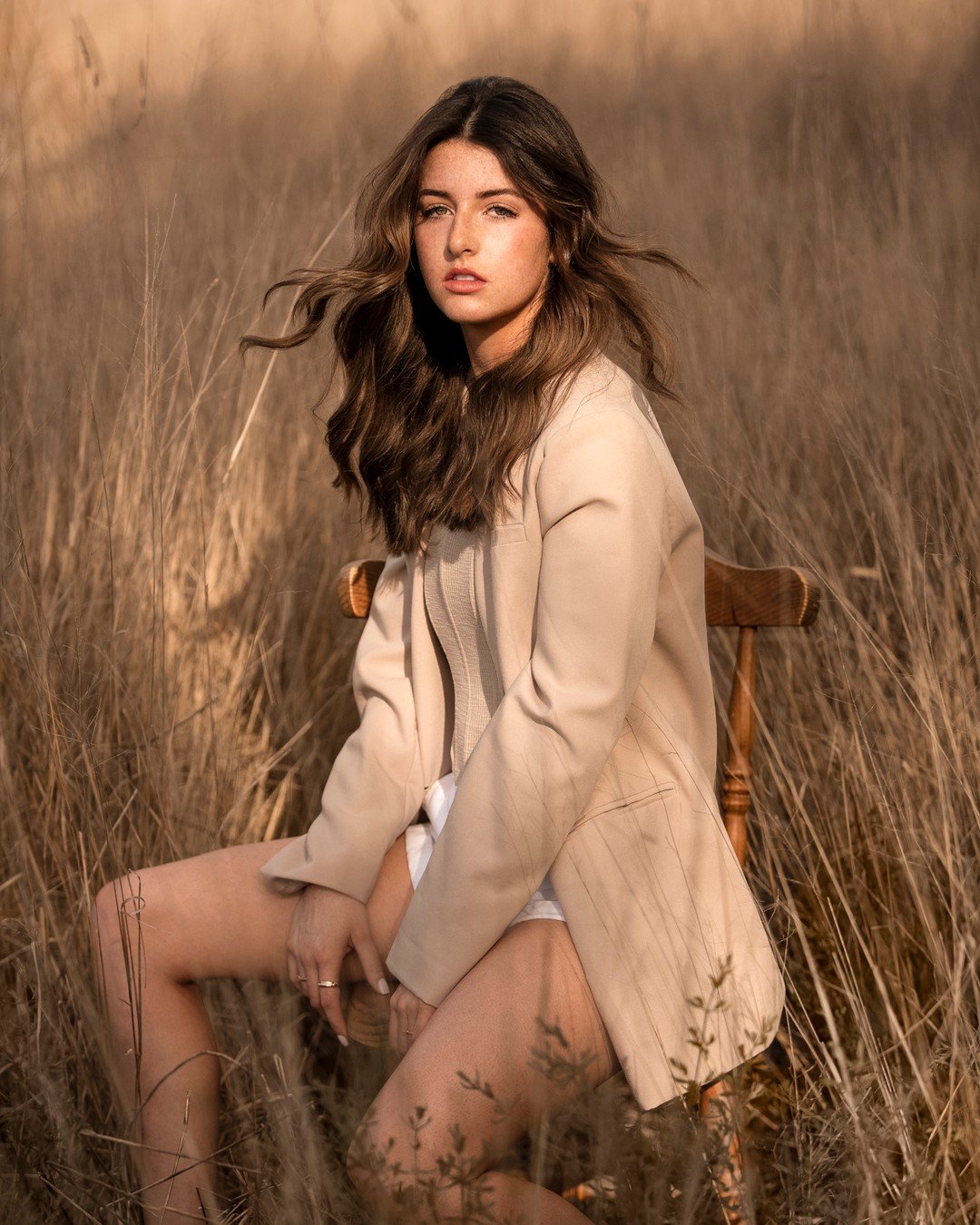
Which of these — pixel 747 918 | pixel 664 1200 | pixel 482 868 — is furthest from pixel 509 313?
pixel 664 1200

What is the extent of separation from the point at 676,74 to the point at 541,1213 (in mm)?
3267

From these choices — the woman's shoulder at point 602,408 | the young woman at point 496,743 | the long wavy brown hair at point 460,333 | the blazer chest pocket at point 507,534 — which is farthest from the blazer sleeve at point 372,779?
the woman's shoulder at point 602,408

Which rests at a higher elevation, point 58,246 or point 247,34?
point 247,34

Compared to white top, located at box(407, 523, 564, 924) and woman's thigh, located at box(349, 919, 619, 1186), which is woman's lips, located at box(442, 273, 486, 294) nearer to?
white top, located at box(407, 523, 564, 924)

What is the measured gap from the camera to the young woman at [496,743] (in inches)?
54.4

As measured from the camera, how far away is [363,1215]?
4.17 feet

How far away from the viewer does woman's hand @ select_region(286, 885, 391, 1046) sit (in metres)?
1.53

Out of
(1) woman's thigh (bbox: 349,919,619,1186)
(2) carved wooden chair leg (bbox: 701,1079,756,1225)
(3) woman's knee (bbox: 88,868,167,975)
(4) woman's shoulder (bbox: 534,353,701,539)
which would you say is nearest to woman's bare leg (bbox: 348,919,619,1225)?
(1) woman's thigh (bbox: 349,919,619,1186)

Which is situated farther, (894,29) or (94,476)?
(894,29)

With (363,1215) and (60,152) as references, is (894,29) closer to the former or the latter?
(60,152)

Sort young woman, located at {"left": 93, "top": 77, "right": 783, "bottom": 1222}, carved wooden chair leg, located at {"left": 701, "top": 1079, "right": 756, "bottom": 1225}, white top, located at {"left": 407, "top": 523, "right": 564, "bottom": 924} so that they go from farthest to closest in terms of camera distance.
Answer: white top, located at {"left": 407, "top": 523, "right": 564, "bottom": 924} < young woman, located at {"left": 93, "top": 77, "right": 783, "bottom": 1222} < carved wooden chair leg, located at {"left": 701, "top": 1079, "right": 756, "bottom": 1225}

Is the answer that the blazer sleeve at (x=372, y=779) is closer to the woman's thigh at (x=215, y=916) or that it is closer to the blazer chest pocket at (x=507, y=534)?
the woman's thigh at (x=215, y=916)

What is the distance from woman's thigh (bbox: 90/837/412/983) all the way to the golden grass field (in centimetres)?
9

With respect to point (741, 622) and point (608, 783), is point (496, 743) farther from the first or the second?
point (741, 622)
